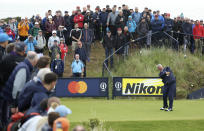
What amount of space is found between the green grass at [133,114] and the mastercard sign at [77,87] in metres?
0.49

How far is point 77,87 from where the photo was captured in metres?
23.5

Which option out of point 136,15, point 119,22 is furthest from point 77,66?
point 136,15

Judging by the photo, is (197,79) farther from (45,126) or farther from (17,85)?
(45,126)

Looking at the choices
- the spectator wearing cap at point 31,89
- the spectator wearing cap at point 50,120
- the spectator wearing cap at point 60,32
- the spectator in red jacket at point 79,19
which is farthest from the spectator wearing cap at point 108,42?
the spectator wearing cap at point 50,120

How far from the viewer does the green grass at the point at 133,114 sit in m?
14.9

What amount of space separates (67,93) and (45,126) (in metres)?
17.1

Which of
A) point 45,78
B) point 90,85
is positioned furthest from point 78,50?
point 45,78

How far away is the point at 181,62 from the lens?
96.3ft

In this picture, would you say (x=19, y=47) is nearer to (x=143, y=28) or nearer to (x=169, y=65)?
(x=143, y=28)

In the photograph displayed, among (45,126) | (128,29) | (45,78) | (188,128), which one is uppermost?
(128,29)

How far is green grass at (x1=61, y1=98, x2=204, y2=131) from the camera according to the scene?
14906 mm

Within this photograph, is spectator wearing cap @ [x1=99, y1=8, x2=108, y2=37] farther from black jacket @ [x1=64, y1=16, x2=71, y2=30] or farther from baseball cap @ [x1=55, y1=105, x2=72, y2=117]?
baseball cap @ [x1=55, y1=105, x2=72, y2=117]

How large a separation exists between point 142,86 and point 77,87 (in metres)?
3.59

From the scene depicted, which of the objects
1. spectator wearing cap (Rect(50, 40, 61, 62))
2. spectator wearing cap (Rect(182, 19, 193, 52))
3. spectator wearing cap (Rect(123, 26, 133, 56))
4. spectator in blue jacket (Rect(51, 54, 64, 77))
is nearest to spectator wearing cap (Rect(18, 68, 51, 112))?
spectator in blue jacket (Rect(51, 54, 64, 77))
